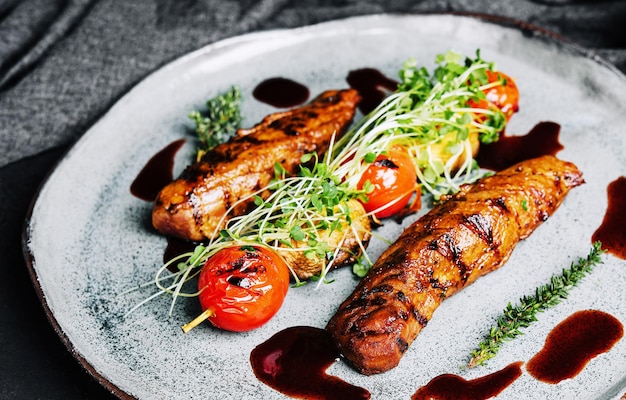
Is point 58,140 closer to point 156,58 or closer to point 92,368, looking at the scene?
point 156,58

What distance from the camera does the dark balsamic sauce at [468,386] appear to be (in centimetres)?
382

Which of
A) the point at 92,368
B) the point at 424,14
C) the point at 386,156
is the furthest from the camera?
the point at 424,14

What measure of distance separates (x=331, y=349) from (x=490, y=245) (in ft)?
3.88

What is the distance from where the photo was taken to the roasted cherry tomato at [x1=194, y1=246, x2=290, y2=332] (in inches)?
154

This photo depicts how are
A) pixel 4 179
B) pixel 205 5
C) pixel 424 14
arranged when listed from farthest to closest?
pixel 205 5, pixel 424 14, pixel 4 179

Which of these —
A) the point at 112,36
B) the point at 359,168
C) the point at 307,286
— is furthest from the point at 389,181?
the point at 112,36

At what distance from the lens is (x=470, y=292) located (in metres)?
4.39

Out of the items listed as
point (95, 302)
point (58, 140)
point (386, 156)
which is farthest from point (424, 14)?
point (95, 302)

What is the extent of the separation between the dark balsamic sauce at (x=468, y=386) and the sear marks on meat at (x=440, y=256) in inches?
10.2

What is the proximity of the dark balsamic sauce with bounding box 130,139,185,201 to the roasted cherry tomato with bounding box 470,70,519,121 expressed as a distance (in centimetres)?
238

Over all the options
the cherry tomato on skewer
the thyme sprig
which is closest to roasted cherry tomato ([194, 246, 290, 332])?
the cherry tomato on skewer

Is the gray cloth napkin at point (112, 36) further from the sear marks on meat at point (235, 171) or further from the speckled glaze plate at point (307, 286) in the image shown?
the sear marks on meat at point (235, 171)

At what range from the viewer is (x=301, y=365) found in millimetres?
3934

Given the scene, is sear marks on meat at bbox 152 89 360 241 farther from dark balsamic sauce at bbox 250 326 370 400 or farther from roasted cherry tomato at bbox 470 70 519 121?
roasted cherry tomato at bbox 470 70 519 121
